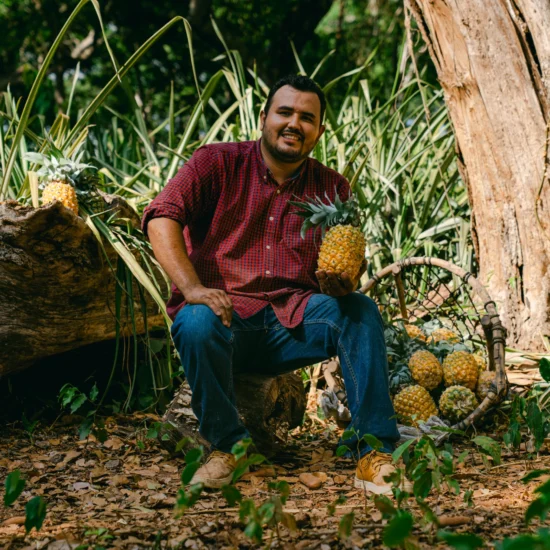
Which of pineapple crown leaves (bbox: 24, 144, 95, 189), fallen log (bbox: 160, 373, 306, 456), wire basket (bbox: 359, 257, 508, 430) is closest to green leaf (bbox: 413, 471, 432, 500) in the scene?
fallen log (bbox: 160, 373, 306, 456)

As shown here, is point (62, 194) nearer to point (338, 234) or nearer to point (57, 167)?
point (57, 167)

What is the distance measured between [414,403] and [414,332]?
497 mm

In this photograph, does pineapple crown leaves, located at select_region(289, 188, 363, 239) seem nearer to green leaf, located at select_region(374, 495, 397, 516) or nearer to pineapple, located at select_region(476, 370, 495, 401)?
pineapple, located at select_region(476, 370, 495, 401)

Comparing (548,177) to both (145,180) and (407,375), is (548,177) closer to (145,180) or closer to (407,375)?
(407,375)

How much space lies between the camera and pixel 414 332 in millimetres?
3176

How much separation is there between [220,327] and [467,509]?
94 centimetres

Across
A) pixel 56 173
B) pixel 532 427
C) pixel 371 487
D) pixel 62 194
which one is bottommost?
pixel 371 487

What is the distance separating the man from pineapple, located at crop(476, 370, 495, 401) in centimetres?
79

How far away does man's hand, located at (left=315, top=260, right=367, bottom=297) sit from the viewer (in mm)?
2303

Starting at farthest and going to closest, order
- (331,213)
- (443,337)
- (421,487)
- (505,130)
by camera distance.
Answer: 1. (505,130)
2. (443,337)
3. (331,213)
4. (421,487)

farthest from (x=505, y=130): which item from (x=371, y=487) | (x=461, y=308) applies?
(x=371, y=487)

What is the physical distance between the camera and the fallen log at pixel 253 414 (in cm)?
250

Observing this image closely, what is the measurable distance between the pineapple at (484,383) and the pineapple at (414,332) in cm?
36

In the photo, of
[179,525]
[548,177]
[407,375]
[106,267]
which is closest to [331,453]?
[407,375]
